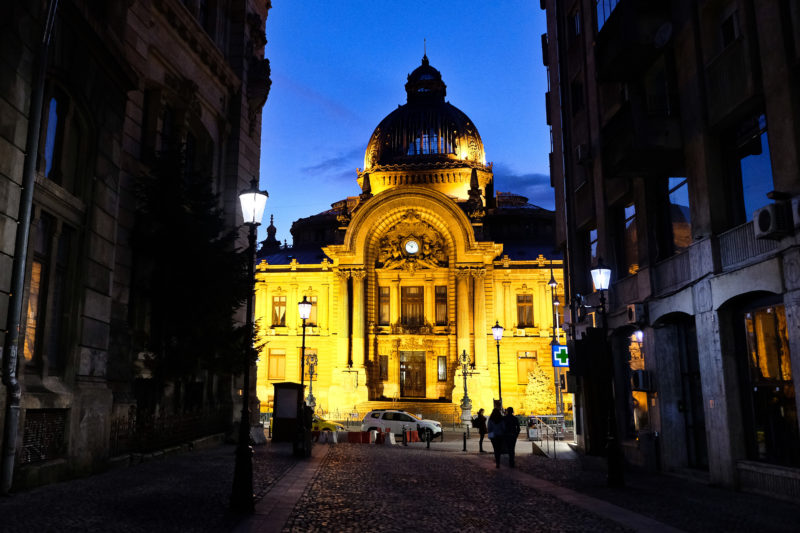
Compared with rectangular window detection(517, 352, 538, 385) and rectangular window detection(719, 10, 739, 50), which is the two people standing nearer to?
rectangular window detection(719, 10, 739, 50)

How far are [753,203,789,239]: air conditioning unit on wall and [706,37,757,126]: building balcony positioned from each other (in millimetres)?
2686

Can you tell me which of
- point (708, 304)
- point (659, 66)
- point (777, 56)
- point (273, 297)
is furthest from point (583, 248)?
point (273, 297)

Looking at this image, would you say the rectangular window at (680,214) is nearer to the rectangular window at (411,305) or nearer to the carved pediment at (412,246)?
the carved pediment at (412,246)

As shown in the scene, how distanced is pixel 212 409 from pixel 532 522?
51.8 ft

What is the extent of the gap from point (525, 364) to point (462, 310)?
714 centimetres

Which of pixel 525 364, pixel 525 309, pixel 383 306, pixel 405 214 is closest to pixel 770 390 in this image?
pixel 525 364

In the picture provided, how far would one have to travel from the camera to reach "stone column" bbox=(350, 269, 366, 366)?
53125 mm

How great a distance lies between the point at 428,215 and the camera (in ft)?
181

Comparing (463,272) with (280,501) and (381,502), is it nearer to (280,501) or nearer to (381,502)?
(381,502)

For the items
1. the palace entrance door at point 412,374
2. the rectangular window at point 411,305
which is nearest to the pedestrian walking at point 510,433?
the palace entrance door at point 412,374

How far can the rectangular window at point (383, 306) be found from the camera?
184 feet

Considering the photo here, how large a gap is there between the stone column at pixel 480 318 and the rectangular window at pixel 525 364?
153 inches

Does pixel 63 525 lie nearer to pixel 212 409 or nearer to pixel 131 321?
pixel 131 321

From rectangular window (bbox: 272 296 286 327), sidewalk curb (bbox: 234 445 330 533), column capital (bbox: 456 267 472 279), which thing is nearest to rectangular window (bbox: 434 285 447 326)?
column capital (bbox: 456 267 472 279)
